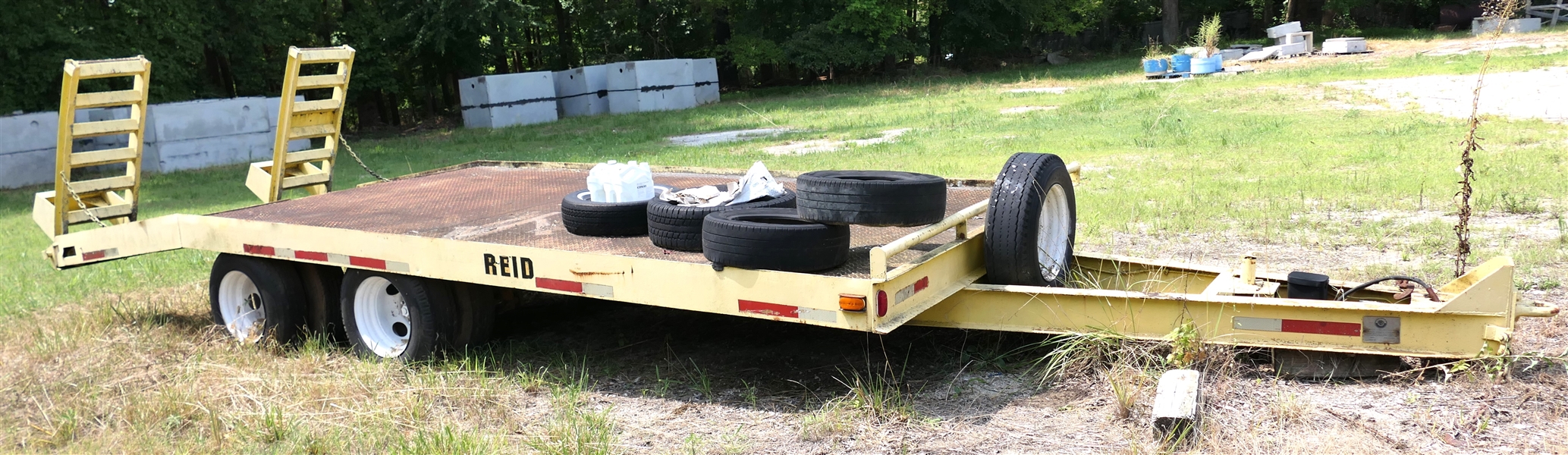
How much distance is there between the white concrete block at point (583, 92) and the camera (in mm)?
28531

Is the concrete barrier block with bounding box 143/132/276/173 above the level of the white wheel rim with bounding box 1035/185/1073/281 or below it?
below

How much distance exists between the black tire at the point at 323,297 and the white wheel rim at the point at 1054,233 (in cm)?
366

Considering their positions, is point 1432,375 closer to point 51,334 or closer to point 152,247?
point 152,247

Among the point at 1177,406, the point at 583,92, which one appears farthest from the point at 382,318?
the point at 583,92

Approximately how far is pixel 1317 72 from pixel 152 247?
71.5 feet

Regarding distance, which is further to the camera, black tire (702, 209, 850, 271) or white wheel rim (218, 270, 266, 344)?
white wheel rim (218, 270, 266, 344)

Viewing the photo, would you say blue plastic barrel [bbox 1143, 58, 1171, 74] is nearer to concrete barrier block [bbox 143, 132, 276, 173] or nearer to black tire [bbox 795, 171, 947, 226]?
concrete barrier block [bbox 143, 132, 276, 173]

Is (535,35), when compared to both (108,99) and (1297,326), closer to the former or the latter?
(108,99)

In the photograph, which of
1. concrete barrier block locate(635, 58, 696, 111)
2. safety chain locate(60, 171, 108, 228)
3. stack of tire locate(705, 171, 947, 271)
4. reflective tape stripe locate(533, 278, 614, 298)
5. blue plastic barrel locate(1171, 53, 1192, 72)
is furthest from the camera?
A: concrete barrier block locate(635, 58, 696, 111)

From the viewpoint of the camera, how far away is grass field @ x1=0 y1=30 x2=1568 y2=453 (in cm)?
468

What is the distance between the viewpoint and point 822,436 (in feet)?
14.5

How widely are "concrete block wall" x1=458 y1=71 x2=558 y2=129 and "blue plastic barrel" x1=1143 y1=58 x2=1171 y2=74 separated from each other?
14518 mm

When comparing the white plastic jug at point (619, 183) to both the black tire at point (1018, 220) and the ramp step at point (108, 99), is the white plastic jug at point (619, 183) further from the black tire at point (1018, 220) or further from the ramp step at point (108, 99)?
the ramp step at point (108, 99)

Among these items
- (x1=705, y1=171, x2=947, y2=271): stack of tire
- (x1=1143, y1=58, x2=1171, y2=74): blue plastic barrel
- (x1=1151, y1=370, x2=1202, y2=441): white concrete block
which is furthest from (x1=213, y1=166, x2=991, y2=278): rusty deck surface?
(x1=1143, y1=58, x2=1171, y2=74): blue plastic barrel
